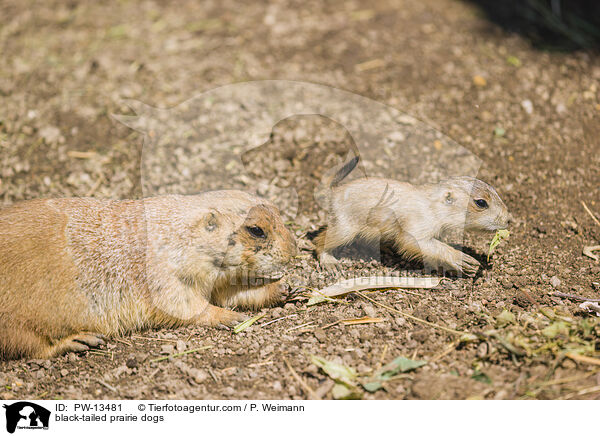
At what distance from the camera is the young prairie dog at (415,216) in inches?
133

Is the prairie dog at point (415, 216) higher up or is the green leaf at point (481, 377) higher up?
the prairie dog at point (415, 216)

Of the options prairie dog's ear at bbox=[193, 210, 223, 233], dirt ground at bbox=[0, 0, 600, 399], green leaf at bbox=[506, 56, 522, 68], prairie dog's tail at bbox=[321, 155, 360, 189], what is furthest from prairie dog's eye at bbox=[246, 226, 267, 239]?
green leaf at bbox=[506, 56, 522, 68]

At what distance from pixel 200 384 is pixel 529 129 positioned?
3.42 metres

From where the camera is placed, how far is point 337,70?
5.43 metres

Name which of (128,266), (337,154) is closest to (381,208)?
(337,154)

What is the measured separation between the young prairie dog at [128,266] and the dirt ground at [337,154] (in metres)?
0.15

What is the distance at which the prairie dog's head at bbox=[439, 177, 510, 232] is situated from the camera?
337 cm

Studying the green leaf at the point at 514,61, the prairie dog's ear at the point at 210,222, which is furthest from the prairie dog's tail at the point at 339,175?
the green leaf at the point at 514,61

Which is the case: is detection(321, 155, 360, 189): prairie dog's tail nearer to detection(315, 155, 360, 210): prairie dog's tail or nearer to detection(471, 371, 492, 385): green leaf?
detection(315, 155, 360, 210): prairie dog's tail

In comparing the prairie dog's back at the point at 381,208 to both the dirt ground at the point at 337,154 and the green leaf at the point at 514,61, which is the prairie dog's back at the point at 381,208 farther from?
the green leaf at the point at 514,61

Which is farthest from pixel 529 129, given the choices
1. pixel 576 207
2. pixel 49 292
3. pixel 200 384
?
pixel 49 292
